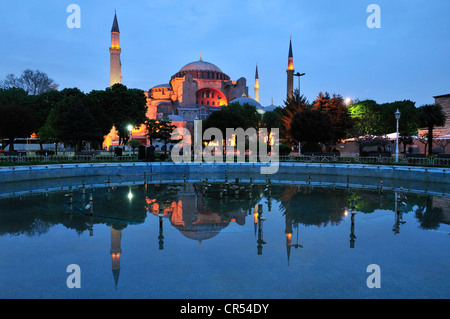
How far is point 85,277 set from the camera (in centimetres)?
611

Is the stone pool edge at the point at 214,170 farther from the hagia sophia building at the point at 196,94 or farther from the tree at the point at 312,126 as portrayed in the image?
the hagia sophia building at the point at 196,94

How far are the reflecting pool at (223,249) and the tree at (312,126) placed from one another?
864 inches

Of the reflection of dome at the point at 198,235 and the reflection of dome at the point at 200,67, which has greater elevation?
the reflection of dome at the point at 200,67

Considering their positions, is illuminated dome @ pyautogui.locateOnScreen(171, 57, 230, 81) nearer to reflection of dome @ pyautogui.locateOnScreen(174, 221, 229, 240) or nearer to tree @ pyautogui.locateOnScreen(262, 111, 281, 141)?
tree @ pyautogui.locateOnScreen(262, 111, 281, 141)

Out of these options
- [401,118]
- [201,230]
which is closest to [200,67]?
[401,118]

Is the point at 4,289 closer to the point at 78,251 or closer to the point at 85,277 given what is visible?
the point at 85,277

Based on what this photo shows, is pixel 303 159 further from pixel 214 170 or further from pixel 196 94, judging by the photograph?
pixel 196 94

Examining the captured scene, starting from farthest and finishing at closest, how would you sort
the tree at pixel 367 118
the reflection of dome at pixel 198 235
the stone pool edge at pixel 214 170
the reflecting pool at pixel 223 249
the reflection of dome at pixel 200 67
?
1. the reflection of dome at pixel 200 67
2. the tree at pixel 367 118
3. the stone pool edge at pixel 214 170
4. the reflection of dome at pixel 198 235
5. the reflecting pool at pixel 223 249

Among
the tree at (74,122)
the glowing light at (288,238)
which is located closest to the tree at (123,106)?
the tree at (74,122)

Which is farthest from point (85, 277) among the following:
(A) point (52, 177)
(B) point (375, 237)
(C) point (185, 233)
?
(A) point (52, 177)

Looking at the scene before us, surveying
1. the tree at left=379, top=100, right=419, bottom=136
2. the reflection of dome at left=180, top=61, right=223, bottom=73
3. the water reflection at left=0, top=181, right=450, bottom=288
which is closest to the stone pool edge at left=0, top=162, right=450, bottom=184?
the water reflection at left=0, top=181, right=450, bottom=288

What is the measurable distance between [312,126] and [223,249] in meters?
30.0

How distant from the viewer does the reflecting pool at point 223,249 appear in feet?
18.7

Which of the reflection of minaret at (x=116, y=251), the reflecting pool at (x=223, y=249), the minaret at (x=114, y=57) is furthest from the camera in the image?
the minaret at (x=114, y=57)
